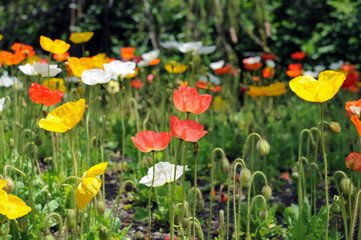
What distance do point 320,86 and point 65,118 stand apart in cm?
81

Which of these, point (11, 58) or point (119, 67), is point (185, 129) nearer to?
point (119, 67)

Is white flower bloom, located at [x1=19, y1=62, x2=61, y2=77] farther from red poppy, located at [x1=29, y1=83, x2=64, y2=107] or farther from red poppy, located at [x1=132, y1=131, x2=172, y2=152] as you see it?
red poppy, located at [x1=132, y1=131, x2=172, y2=152]

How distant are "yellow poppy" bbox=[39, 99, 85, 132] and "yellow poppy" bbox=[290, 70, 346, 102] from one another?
2.26 feet

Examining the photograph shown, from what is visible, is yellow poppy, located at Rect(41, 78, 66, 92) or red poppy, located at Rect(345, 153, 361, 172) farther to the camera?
yellow poppy, located at Rect(41, 78, 66, 92)

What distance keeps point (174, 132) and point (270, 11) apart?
5.05m

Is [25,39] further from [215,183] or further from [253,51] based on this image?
[215,183]

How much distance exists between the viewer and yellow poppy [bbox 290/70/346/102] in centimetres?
150

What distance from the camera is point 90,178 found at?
1.36m

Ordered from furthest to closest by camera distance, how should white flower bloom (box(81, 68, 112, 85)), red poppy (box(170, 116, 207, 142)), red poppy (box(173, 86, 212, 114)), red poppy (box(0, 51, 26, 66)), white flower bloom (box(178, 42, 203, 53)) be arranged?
white flower bloom (box(178, 42, 203, 53)), red poppy (box(0, 51, 26, 66)), white flower bloom (box(81, 68, 112, 85)), red poppy (box(173, 86, 212, 114)), red poppy (box(170, 116, 207, 142))

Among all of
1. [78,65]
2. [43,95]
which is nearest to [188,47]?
[78,65]

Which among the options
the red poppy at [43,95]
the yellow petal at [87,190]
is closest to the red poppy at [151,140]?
the yellow petal at [87,190]

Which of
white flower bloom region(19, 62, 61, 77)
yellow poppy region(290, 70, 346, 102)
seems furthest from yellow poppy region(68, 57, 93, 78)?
yellow poppy region(290, 70, 346, 102)

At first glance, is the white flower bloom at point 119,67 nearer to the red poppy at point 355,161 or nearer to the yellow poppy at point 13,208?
the yellow poppy at point 13,208

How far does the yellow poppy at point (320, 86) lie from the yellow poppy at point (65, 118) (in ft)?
2.26
